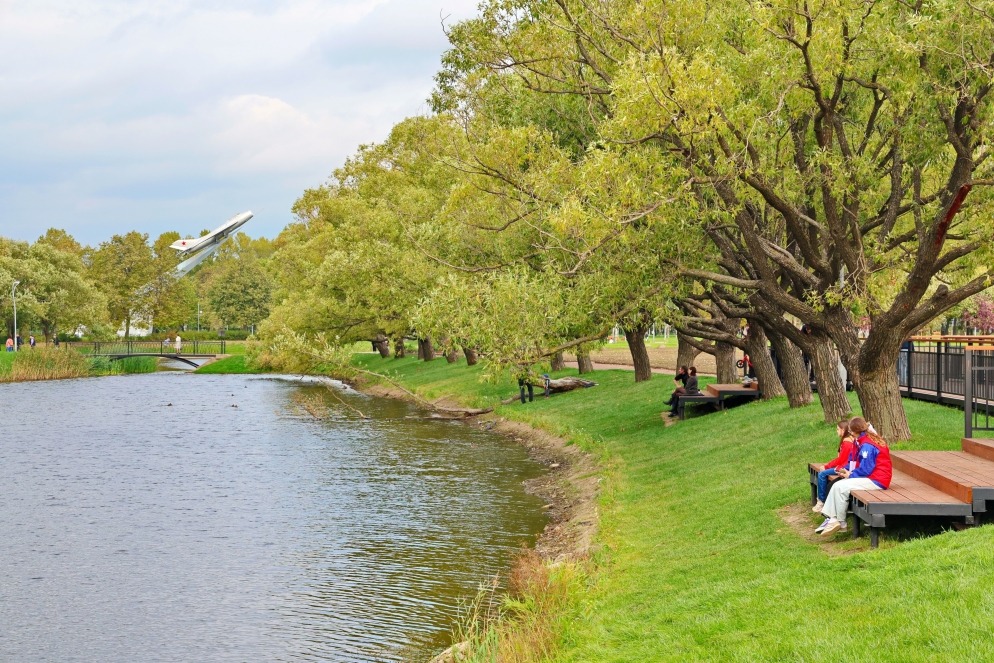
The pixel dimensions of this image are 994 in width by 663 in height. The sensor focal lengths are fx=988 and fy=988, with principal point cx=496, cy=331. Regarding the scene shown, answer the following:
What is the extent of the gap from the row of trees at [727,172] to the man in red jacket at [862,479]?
380 cm

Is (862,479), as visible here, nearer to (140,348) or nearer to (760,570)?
(760,570)

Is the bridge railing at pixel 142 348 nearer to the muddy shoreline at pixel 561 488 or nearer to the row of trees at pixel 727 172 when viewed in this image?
the muddy shoreline at pixel 561 488

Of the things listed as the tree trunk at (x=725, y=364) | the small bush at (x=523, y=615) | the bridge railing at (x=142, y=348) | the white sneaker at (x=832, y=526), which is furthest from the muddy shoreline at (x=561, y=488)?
the bridge railing at (x=142, y=348)

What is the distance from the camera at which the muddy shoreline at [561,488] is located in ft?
54.4

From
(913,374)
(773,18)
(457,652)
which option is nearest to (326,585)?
(457,652)

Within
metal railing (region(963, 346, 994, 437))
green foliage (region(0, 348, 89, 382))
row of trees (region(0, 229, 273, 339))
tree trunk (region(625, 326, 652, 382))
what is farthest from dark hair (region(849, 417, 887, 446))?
row of trees (region(0, 229, 273, 339))

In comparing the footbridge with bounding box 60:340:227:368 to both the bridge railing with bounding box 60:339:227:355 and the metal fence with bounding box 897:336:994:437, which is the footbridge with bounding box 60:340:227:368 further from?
the metal fence with bounding box 897:336:994:437

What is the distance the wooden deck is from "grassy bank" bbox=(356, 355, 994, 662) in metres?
0.39

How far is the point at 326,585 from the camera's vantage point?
1561 cm

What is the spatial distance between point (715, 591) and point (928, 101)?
883 centimetres

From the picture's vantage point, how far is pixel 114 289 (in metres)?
121

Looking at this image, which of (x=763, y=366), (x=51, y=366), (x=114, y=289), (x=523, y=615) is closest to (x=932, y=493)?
(x=523, y=615)

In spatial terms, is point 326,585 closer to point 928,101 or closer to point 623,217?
point 623,217

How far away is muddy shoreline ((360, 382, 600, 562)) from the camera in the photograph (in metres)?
16.6
